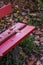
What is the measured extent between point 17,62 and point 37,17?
2042 millimetres

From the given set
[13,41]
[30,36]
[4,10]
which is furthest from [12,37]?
[30,36]

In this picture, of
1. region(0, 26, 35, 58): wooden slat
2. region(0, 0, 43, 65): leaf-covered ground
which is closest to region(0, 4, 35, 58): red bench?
region(0, 26, 35, 58): wooden slat

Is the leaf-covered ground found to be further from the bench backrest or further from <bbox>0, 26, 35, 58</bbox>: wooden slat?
the bench backrest

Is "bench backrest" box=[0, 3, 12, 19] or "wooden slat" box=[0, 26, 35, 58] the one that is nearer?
"wooden slat" box=[0, 26, 35, 58]

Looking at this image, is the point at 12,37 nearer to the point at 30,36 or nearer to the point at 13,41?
the point at 13,41

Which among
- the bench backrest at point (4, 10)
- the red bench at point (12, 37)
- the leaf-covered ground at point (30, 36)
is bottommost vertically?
the leaf-covered ground at point (30, 36)

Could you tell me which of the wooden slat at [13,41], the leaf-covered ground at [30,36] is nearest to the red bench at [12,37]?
the wooden slat at [13,41]

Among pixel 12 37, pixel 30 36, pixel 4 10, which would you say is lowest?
pixel 30 36

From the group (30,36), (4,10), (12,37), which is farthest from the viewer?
(30,36)

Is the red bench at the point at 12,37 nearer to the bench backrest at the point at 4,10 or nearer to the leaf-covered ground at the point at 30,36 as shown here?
the bench backrest at the point at 4,10

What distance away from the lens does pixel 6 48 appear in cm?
351

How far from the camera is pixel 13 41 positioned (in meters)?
3.76

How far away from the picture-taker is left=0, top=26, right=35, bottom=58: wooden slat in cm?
346

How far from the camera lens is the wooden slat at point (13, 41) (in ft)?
11.4
